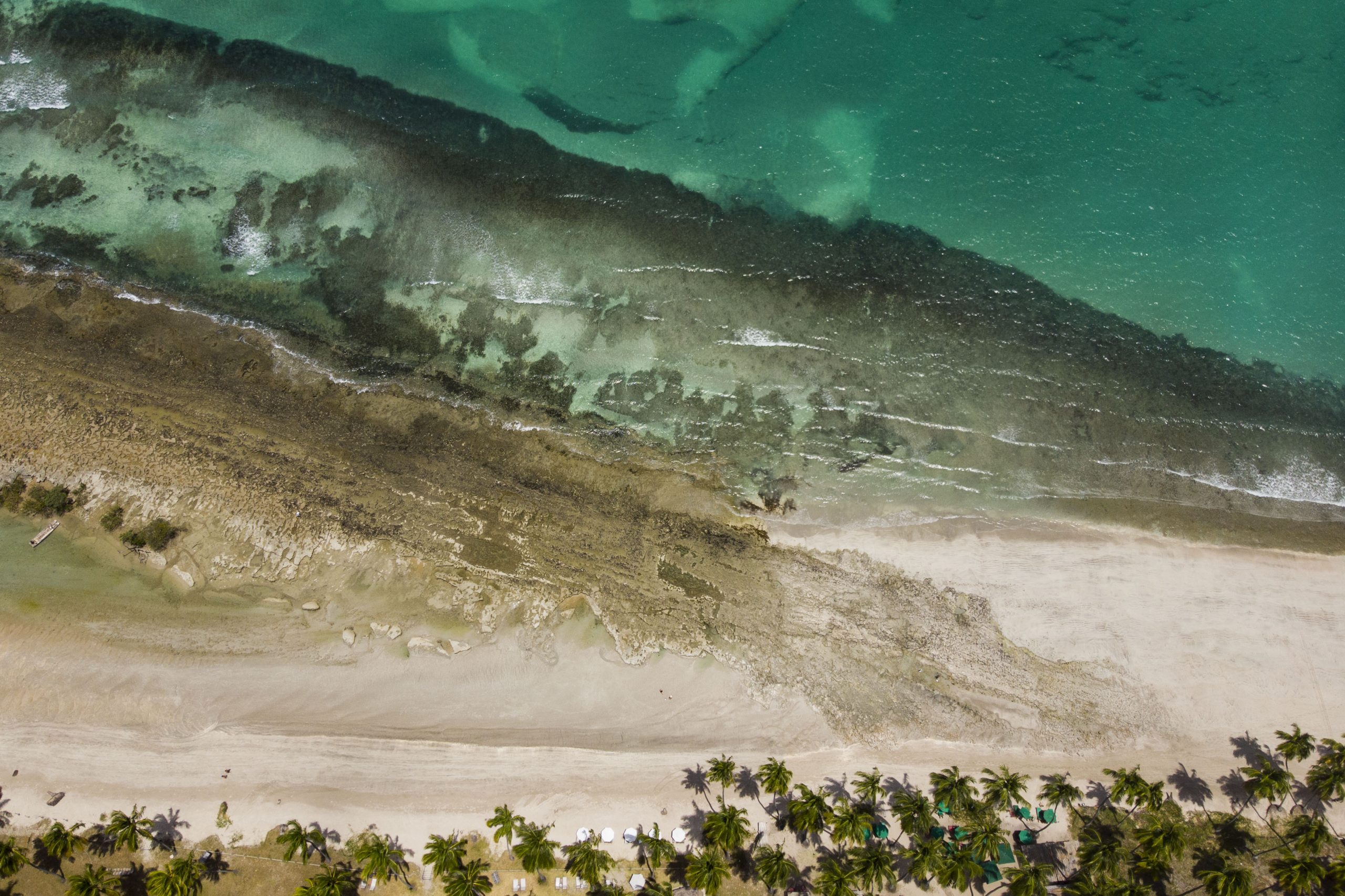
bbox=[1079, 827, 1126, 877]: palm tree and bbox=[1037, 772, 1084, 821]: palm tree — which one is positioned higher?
bbox=[1037, 772, 1084, 821]: palm tree

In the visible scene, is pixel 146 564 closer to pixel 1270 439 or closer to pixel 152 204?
pixel 152 204

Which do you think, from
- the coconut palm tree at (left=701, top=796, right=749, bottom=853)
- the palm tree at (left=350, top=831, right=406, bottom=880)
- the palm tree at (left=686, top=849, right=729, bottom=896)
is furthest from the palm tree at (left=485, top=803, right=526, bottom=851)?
the coconut palm tree at (left=701, top=796, right=749, bottom=853)

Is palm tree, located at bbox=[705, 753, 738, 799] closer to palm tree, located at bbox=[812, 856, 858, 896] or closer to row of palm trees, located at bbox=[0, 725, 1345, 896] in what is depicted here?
row of palm trees, located at bbox=[0, 725, 1345, 896]

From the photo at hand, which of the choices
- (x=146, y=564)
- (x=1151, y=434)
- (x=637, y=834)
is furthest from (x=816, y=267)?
(x=146, y=564)

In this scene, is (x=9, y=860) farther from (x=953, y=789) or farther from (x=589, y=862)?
(x=953, y=789)

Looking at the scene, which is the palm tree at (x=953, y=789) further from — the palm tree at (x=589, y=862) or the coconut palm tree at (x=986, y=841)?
the palm tree at (x=589, y=862)
